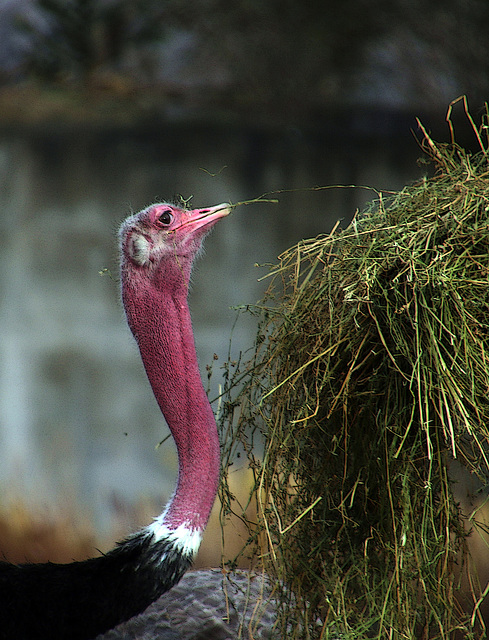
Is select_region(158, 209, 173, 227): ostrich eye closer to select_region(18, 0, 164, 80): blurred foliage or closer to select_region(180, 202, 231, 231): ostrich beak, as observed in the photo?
select_region(180, 202, 231, 231): ostrich beak

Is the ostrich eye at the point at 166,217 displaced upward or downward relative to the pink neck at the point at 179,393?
upward

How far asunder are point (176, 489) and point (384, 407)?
1.46 feet

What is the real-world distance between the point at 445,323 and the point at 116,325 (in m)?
1.56

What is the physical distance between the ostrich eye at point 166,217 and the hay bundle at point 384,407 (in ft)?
0.85

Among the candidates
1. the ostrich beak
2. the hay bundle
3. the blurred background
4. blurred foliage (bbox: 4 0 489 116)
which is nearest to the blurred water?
the blurred background

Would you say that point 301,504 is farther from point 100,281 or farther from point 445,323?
point 100,281

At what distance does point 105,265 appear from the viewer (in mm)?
2469

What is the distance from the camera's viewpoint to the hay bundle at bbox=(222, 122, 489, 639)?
3.82 ft

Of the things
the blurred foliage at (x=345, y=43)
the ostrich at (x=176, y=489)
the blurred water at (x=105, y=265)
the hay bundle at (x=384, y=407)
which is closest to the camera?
the hay bundle at (x=384, y=407)

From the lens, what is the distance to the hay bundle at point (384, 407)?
116cm

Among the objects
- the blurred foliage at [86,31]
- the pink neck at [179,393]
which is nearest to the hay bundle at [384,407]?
the pink neck at [179,393]

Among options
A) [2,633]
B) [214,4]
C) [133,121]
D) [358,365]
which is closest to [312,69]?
[214,4]

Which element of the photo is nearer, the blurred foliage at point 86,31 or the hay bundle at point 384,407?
the hay bundle at point 384,407

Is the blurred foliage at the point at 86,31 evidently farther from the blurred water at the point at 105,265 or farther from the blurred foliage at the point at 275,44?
the blurred water at the point at 105,265
